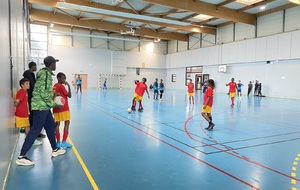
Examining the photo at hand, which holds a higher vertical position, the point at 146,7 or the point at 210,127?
the point at 146,7

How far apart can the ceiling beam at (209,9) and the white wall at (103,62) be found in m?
17.9

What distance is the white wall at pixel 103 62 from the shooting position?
3143 centimetres

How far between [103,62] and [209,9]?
19.4 m

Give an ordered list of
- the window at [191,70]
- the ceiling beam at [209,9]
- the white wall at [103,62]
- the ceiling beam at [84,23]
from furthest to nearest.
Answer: the window at [191,70]
the white wall at [103,62]
the ceiling beam at [84,23]
the ceiling beam at [209,9]

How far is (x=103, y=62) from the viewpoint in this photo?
34125 mm

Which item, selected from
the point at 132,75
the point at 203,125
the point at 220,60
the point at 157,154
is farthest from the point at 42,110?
the point at 132,75

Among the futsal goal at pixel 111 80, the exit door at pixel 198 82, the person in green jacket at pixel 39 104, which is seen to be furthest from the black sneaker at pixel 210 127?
the futsal goal at pixel 111 80

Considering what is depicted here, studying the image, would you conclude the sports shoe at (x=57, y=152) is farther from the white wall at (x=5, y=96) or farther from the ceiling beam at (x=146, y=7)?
the ceiling beam at (x=146, y=7)

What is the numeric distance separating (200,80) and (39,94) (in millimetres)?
30252

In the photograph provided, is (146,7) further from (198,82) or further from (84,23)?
(198,82)

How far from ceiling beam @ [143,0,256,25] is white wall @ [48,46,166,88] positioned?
17.9 m

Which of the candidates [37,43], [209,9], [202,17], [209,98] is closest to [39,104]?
[209,98]

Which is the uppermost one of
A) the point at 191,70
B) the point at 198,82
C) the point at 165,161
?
the point at 191,70

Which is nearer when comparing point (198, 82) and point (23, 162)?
point (23, 162)
